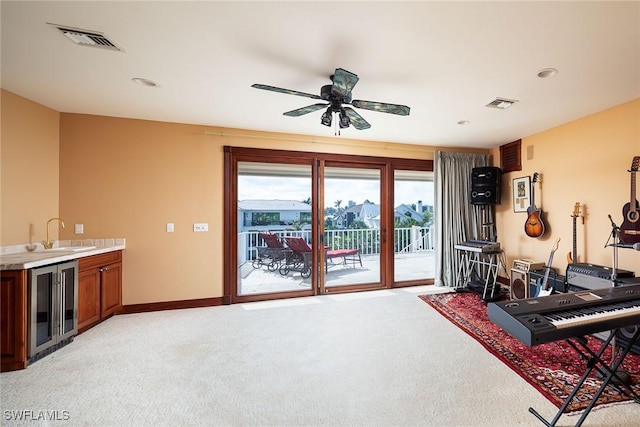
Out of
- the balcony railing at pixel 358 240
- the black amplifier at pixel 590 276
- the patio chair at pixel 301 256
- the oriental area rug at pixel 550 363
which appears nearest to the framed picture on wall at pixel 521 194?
the balcony railing at pixel 358 240

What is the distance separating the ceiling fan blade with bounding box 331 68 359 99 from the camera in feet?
6.72

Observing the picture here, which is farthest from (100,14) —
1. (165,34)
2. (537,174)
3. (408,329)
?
(537,174)

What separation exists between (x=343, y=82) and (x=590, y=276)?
3231 millimetres

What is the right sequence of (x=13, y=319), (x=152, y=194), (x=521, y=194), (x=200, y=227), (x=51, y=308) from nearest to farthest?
(x=13, y=319), (x=51, y=308), (x=152, y=194), (x=200, y=227), (x=521, y=194)

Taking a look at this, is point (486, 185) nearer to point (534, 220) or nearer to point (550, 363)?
point (534, 220)

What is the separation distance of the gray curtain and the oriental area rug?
1.46 m

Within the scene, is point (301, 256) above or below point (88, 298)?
above

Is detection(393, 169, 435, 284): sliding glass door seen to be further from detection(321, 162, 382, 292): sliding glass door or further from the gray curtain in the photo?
detection(321, 162, 382, 292): sliding glass door

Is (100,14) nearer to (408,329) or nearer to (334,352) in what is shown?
(334,352)

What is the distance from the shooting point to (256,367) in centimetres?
227

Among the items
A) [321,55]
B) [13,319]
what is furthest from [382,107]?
[13,319]

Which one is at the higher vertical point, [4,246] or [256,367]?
[4,246]

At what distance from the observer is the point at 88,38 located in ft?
6.43

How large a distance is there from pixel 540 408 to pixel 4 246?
184 inches
